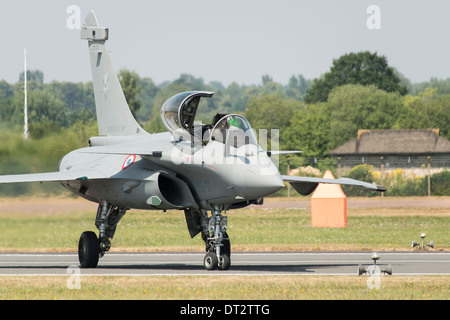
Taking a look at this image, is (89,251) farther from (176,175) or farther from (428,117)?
(428,117)

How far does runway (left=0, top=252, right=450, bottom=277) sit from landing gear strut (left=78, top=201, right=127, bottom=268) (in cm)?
31

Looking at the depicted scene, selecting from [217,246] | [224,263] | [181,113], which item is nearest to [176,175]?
[181,113]

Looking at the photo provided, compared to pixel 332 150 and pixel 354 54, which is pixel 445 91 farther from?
pixel 332 150

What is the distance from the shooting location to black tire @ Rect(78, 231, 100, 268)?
19781 mm

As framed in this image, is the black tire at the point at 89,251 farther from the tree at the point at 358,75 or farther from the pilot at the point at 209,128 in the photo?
the tree at the point at 358,75

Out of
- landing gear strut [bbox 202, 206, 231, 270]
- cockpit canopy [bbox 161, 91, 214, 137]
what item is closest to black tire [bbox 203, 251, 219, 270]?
landing gear strut [bbox 202, 206, 231, 270]

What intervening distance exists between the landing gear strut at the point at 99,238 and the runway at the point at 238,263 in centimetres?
31

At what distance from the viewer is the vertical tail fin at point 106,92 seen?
73.4ft

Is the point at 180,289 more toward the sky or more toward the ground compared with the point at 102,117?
more toward the ground

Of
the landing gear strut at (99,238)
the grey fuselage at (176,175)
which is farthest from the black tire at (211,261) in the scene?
the landing gear strut at (99,238)

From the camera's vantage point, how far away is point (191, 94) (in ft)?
62.3

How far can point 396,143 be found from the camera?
75.5m
